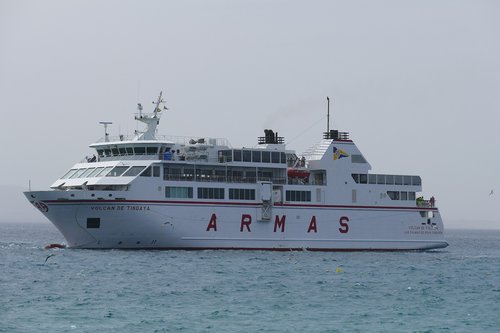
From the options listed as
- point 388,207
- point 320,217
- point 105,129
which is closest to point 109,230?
point 105,129

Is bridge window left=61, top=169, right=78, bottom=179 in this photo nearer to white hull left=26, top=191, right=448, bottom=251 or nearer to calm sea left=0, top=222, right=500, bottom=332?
white hull left=26, top=191, right=448, bottom=251

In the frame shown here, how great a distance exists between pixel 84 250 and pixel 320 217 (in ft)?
57.1

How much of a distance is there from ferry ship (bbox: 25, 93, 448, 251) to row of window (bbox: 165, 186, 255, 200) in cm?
7

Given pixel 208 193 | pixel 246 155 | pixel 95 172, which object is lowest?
pixel 208 193

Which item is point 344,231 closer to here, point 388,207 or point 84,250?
point 388,207

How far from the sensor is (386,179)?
243ft

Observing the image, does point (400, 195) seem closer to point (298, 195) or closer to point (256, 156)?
point (298, 195)

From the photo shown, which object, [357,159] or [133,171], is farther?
[357,159]

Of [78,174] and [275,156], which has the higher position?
[275,156]

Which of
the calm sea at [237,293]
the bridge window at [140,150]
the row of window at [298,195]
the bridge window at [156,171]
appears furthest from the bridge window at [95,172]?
the row of window at [298,195]

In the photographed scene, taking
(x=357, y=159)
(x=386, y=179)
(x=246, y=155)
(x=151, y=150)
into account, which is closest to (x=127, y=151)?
(x=151, y=150)

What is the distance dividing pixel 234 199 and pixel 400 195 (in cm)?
1529

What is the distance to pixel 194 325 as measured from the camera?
34656 mm

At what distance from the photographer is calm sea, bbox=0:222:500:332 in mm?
35406
